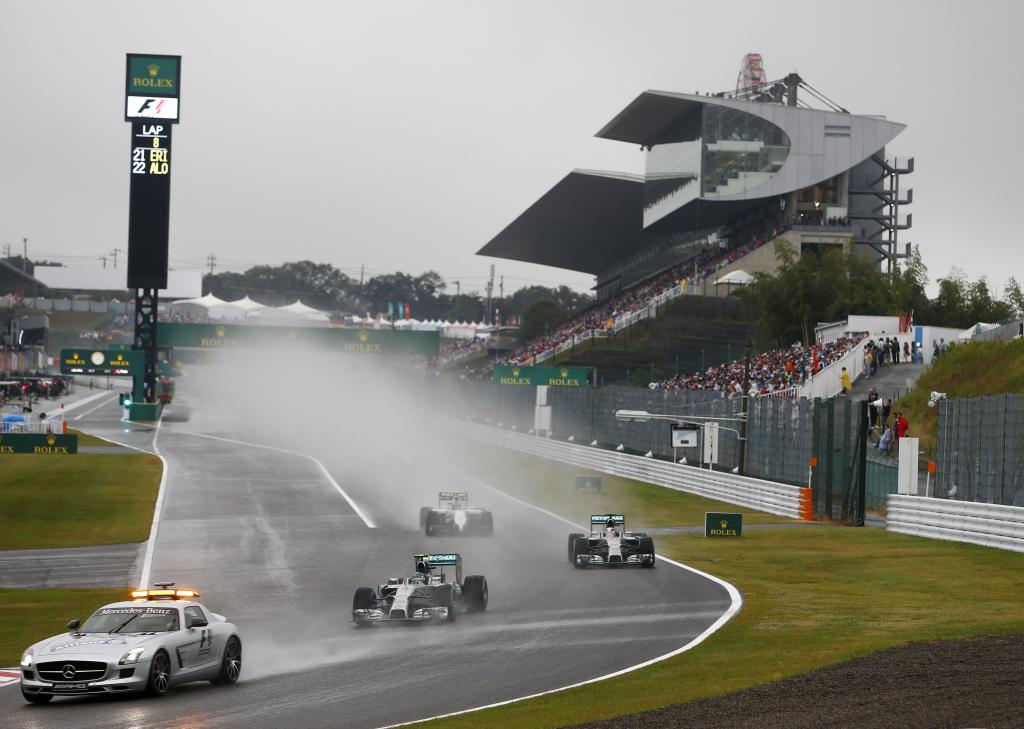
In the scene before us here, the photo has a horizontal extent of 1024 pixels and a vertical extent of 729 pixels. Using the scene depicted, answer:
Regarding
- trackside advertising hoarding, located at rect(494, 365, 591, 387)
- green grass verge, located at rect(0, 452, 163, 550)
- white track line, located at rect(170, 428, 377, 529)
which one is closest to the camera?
green grass verge, located at rect(0, 452, 163, 550)

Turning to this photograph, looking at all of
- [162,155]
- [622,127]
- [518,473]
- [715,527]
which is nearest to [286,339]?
[162,155]

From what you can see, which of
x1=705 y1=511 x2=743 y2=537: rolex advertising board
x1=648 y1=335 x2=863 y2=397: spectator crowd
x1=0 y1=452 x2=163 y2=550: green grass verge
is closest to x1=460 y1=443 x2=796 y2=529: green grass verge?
x1=705 y1=511 x2=743 y2=537: rolex advertising board

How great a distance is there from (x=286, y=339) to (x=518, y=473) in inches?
1129

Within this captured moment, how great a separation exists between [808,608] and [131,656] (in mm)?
10789

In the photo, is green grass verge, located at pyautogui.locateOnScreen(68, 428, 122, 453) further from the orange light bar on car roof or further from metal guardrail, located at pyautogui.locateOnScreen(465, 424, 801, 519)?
the orange light bar on car roof

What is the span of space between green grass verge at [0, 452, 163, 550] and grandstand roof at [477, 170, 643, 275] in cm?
6032

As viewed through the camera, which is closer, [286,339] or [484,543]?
[484,543]

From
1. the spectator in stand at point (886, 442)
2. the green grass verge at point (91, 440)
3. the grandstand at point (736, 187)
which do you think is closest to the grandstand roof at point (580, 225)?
the grandstand at point (736, 187)

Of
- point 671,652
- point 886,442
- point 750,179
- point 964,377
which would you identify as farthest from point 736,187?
point 671,652

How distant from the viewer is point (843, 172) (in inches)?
3703

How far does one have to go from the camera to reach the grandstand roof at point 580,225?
112625mm

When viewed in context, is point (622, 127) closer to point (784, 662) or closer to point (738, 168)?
point (738, 168)

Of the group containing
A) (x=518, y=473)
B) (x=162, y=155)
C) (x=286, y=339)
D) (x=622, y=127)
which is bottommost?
(x=518, y=473)

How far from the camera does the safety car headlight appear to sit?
47.9 feet
